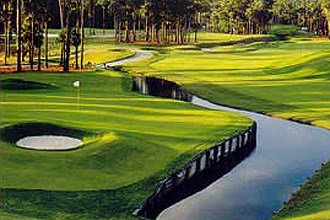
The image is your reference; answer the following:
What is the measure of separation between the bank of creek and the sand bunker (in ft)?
25.7

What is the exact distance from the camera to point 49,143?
33.4 meters

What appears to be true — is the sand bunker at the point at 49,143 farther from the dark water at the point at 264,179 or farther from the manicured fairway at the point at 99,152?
the dark water at the point at 264,179

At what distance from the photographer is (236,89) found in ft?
238

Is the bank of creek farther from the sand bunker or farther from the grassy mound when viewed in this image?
the grassy mound

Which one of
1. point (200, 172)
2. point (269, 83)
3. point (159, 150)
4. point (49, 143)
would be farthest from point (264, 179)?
point (269, 83)

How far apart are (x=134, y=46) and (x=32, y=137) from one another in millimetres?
115720

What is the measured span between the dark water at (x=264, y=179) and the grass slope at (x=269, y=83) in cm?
124

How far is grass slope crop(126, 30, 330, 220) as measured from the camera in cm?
2960

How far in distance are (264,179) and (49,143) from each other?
11.7 m

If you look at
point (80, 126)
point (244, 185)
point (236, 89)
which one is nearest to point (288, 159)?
point (244, 185)

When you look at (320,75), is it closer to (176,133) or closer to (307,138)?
(307,138)

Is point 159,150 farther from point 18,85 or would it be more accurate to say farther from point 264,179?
point 18,85

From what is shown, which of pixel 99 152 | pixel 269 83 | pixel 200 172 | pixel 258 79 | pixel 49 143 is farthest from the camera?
pixel 258 79

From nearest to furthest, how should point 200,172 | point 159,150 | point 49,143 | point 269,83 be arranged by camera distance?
point 200,172, point 49,143, point 159,150, point 269,83
